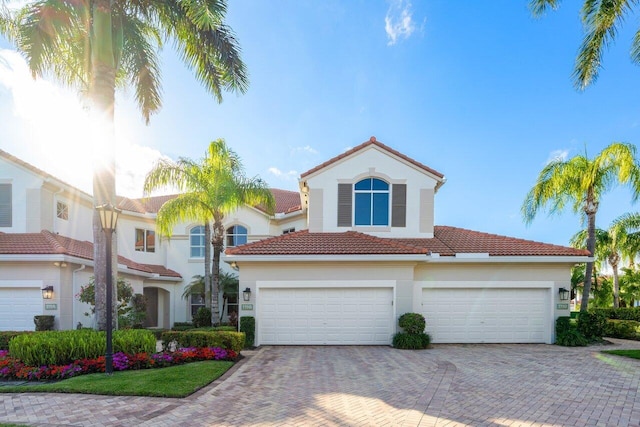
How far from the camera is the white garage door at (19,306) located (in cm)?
1216

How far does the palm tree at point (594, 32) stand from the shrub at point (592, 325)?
343 inches

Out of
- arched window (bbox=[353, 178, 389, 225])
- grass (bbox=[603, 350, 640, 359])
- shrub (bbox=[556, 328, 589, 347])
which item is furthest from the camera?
arched window (bbox=[353, 178, 389, 225])

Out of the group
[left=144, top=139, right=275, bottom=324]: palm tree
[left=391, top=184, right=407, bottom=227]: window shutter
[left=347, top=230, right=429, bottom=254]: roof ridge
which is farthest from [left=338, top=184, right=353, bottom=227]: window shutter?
[left=144, top=139, right=275, bottom=324]: palm tree

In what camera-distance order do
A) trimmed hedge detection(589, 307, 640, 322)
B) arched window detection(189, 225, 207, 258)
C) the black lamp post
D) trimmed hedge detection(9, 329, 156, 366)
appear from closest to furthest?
1. the black lamp post
2. trimmed hedge detection(9, 329, 156, 366)
3. trimmed hedge detection(589, 307, 640, 322)
4. arched window detection(189, 225, 207, 258)

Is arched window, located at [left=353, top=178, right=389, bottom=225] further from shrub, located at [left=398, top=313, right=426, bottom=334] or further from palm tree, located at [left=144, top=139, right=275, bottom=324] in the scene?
palm tree, located at [left=144, top=139, right=275, bottom=324]

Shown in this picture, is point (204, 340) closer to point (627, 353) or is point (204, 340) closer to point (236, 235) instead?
point (236, 235)

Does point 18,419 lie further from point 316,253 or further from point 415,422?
point 316,253

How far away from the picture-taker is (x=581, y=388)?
22.9 feet

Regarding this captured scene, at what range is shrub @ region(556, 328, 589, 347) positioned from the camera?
467 inches

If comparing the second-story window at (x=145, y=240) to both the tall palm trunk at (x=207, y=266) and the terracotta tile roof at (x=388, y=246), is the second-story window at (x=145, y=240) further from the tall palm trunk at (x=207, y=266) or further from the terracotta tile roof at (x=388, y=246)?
the terracotta tile roof at (x=388, y=246)

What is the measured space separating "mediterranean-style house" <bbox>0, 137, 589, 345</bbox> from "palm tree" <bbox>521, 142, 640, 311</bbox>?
9.93ft

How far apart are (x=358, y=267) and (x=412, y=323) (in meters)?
2.63

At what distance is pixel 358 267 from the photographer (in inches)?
464

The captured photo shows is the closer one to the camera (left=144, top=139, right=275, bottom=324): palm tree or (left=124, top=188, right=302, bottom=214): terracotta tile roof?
(left=144, top=139, right=275, bottom=324): palm tree
